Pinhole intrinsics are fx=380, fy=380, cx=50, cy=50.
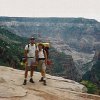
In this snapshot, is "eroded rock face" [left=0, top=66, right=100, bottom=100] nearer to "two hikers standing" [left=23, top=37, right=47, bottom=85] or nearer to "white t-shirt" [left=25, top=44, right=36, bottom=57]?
"two hikers standing" [left=23, top=37, right=47, bottom=85]

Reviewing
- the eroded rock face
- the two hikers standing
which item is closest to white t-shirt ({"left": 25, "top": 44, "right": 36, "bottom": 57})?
the two hikers standing

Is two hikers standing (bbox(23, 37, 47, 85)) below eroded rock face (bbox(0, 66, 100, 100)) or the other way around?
the other way around

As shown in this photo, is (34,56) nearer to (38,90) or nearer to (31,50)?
(31,50)

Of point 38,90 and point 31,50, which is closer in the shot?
point 38,90

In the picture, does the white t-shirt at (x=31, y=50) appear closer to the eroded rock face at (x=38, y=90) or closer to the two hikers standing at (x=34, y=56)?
the two hikers standing at (x=34, y=56)

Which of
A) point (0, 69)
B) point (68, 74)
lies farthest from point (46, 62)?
point (68, 74)

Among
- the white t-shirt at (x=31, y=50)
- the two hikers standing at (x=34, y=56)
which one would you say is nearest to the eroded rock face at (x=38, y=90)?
the two hikers standing at (x=34, y=56)

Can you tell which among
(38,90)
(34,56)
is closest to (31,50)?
(34,56)

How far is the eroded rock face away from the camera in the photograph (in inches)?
522

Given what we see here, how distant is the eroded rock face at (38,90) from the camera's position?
1325 cm

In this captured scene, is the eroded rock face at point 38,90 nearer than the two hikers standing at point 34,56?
Yes

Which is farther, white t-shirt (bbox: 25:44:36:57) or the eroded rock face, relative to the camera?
white t-shirt (bbox: 25:44:36:57)

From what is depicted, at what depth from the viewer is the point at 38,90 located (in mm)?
14203

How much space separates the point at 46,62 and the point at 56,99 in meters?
1.97
